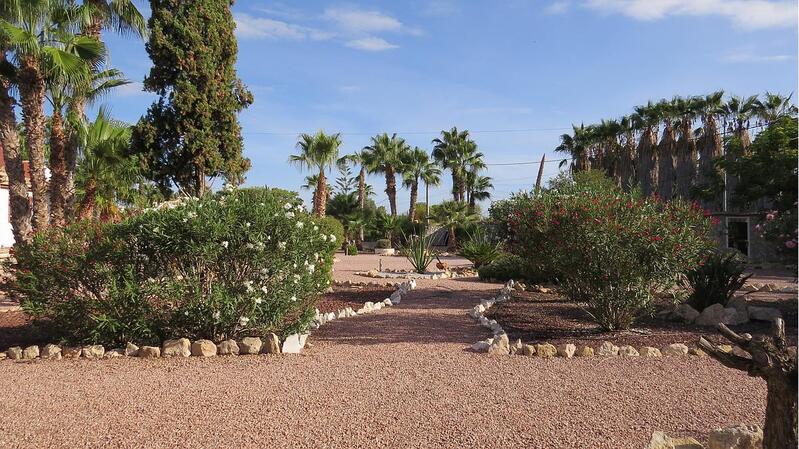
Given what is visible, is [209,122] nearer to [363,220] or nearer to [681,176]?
[363,220]

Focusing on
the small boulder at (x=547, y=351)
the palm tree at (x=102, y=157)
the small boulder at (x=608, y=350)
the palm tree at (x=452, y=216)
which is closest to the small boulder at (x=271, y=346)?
the small boulder at (x=547, y=351)

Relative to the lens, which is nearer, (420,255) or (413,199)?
(420,255)

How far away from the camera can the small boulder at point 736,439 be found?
3287 millimetres

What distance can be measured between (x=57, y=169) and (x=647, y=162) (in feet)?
100

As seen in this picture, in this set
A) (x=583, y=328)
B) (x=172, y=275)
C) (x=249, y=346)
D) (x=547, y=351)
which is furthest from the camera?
(x=583, y=328)

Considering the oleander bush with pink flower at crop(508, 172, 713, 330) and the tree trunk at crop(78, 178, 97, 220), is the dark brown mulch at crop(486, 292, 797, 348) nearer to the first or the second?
the oleander bush with pink flower at crop(508, 172, 713, 330)

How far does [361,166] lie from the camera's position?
41719 millimetres

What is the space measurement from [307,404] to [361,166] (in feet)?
123

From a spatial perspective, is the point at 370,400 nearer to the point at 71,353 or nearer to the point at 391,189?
the point at 71,353

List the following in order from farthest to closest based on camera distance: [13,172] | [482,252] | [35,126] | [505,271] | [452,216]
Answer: [452,216] < [482,252] < [505,271] < [35,126] < [13,172]

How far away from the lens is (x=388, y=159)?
40.8 metres

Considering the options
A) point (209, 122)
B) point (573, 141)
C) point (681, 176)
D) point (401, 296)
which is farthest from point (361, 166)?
point (401, 296)

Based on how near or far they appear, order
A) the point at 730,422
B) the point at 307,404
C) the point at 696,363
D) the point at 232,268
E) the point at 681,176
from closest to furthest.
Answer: the point at 730,422 < the point at 307,404 < the point at 696,363 < the point at 232,268 < the point at 681,176

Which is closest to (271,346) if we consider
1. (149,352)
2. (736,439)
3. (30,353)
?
(149,352)
